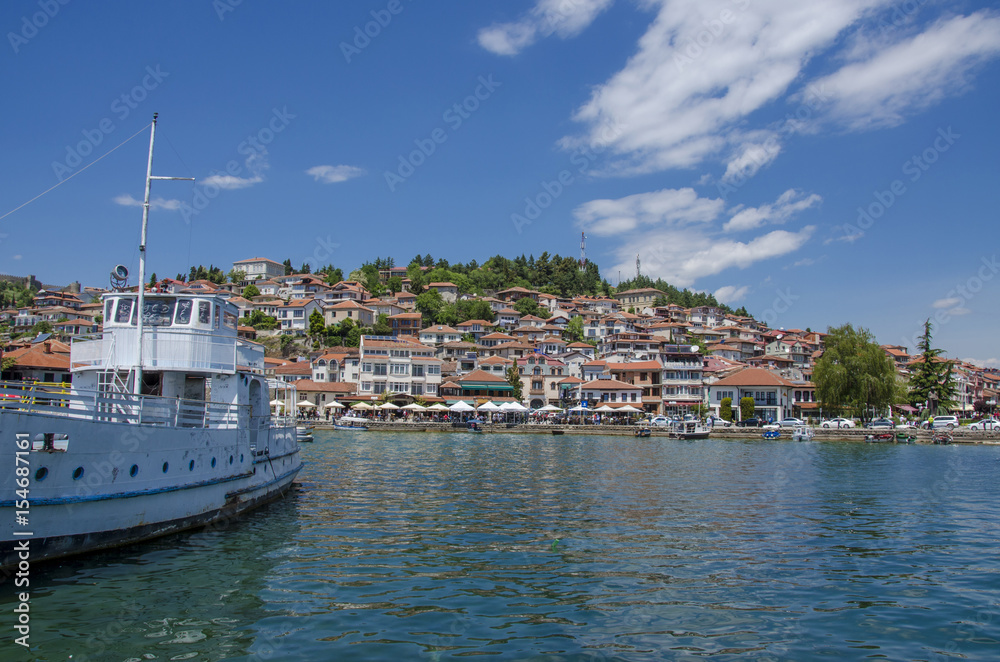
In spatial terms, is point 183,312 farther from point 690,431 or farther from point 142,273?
point 690,431

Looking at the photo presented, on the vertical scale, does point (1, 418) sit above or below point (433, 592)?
above

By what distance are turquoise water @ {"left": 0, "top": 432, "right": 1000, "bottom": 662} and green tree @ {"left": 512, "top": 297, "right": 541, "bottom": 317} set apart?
103m

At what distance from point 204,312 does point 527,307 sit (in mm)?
110986

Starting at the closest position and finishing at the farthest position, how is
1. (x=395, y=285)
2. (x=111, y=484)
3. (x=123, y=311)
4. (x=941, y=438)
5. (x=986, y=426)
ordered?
(x=111, y=484), (x=123, y=311), (x=941, y=438), (x=986, y=426), (x=395, y=285)

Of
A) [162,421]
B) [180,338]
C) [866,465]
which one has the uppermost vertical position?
[180,338]

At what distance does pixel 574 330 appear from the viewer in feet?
378

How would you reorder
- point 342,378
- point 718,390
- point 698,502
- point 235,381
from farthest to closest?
point 342,378, point 718,390, point 698,502, point 235,381

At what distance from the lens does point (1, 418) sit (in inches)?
383

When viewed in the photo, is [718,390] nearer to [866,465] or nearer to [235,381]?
[866,465]

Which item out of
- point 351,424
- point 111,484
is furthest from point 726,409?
point 111,484

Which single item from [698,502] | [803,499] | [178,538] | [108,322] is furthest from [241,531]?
[803,499]

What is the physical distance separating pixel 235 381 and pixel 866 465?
111 ft

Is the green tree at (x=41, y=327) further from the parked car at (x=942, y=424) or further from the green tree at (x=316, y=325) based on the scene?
the parked car at (x=942, y=424)

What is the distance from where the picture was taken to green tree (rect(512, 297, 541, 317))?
12518 centimetres
